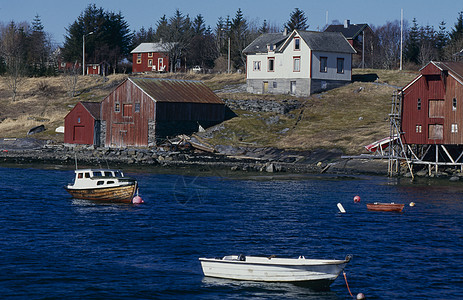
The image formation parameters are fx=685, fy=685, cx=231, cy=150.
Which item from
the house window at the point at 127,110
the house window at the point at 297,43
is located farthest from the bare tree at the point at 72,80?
the house window at the point at 297,43

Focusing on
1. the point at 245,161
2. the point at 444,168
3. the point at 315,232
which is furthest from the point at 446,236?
the point at 245,161

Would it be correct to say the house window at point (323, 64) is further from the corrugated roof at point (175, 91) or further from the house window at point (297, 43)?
the corrugated roof at point (175, 91)

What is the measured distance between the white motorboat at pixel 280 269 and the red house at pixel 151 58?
114 metres

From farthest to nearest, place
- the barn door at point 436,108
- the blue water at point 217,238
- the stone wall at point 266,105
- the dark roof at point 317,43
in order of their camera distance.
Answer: the dark roof at point 317,43
the stone wall at point 266,105
the barn door at point 436,108
the blue water at point 217,238

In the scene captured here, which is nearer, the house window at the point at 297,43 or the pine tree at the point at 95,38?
the house window at the point at 297,43

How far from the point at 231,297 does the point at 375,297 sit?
5.55 meters

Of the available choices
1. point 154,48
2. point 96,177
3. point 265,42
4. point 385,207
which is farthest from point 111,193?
point 154,48

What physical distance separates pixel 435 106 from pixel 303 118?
2649 centimetres

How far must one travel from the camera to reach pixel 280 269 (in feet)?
87.0

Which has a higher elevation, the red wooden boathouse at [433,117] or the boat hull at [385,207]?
the red wooden boathouse at [433,117]

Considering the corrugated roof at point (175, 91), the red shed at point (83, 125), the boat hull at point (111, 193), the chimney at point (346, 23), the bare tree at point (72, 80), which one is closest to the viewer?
the boat hull at point (111, 193)

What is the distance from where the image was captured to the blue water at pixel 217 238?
2741 cm

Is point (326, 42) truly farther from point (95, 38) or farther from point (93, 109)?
point (95, 38)

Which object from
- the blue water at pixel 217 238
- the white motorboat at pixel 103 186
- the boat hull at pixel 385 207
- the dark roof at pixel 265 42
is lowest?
the blue water at pixel 217 238
